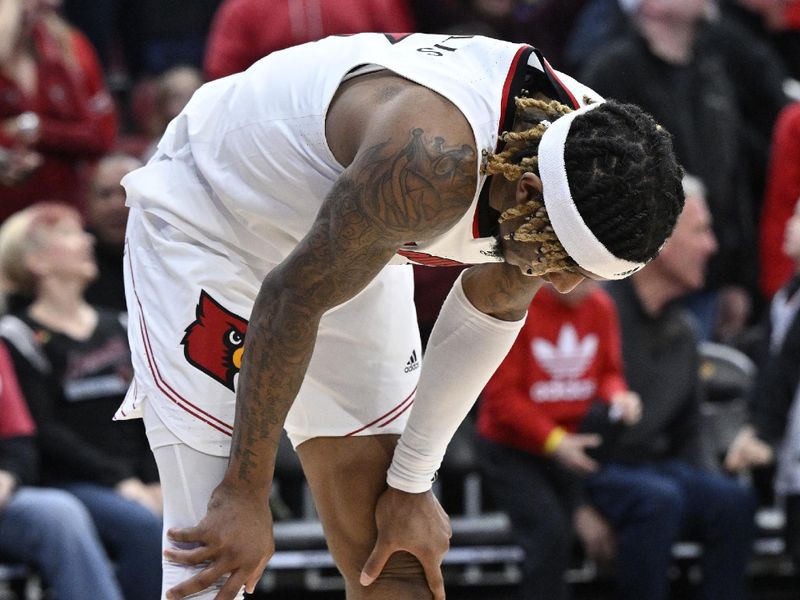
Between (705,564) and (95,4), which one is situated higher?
(95,4)

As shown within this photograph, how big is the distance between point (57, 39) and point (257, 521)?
3.88m

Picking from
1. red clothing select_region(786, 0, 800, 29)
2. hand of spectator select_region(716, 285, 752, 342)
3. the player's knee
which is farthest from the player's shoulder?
red clothing select_region(786, 0, 800, 29)

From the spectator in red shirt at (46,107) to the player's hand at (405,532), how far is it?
3174 mm

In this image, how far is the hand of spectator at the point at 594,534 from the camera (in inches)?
222

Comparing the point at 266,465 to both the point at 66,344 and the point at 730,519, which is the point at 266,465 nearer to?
the point at 66,344

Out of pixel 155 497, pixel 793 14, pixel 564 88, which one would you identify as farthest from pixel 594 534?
pixel 793 14

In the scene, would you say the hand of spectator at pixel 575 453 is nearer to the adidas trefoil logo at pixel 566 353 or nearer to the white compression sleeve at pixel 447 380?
the adidas trefoil logo at pixel 566 353

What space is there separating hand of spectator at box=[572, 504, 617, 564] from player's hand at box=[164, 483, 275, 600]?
2.73 metres

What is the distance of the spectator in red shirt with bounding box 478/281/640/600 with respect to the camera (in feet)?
18.0

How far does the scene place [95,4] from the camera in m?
7.42

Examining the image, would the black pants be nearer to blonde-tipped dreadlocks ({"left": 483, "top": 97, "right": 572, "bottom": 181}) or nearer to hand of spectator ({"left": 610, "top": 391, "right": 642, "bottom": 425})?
hand of spectator ({"left": 610, "top": 391, "right": 642, "bottom": 425})

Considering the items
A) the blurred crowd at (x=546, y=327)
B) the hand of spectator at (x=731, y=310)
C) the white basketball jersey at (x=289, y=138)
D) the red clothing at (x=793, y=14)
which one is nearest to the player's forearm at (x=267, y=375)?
the white basketball jersey at (x=289, y=138)

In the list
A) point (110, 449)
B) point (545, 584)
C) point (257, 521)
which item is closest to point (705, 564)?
point (545, 584)

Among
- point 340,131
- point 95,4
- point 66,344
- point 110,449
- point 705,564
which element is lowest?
point 705,564
